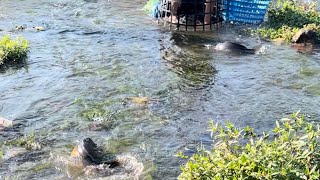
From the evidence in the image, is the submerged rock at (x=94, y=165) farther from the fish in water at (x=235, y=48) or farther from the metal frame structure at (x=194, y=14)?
the metal frame structure at (x=194, y=14)

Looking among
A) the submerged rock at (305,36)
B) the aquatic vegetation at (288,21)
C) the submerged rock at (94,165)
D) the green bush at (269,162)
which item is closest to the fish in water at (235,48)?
the submerged rock at (305,36)

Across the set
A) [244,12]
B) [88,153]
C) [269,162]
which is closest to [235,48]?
[244,12]

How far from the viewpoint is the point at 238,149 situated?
15.2ft

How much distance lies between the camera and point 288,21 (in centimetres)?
1339

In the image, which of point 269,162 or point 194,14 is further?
point 194,14

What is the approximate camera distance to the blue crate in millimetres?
13727

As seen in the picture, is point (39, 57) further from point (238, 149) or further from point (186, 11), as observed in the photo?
point (238, 149)

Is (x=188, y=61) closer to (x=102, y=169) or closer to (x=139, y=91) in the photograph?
(x=139, y=91)

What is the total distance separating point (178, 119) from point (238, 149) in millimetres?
3174

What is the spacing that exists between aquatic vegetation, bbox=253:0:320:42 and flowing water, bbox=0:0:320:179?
662mm

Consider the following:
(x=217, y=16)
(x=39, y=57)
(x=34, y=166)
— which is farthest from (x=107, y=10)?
(x=34, y=166)

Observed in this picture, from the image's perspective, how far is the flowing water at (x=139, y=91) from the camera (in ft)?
22.6

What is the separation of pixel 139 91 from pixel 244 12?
6.20 m

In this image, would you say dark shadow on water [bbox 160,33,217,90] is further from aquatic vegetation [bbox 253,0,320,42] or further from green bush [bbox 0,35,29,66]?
green bush [bbox 0,35,29,66]
